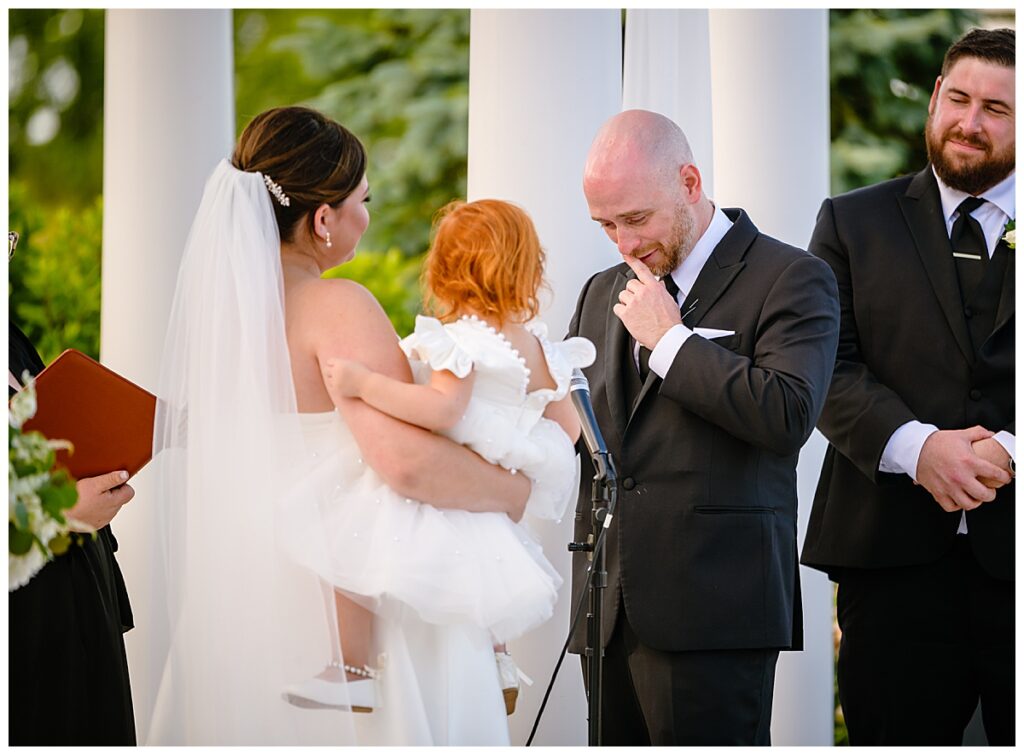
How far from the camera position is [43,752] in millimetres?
3531

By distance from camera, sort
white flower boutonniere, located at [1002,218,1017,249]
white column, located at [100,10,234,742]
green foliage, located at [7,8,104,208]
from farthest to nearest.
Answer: green foliage, located at [7,8,104,208], white column, located at [100,10,234,742], white flower boutonniere, located at [1002,218,1017,249]

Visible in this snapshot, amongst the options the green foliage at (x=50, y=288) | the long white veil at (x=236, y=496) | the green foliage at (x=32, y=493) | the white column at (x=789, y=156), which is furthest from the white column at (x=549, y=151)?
the green foliage at (x=50, y=288)

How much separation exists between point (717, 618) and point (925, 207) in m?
1.45

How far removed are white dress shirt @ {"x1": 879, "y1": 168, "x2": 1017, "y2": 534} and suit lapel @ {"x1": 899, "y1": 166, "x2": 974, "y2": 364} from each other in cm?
3

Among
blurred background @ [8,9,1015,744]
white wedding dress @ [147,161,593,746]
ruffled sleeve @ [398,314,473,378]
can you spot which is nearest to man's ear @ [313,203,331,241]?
white wedding dress @ [147,161,593,746]

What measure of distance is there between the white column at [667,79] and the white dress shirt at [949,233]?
2.99 feet

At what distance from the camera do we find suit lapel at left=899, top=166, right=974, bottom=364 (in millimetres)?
4117

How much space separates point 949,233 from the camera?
4.23 m

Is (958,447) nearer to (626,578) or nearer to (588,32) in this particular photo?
(626,578)

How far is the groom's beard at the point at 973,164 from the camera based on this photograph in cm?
414

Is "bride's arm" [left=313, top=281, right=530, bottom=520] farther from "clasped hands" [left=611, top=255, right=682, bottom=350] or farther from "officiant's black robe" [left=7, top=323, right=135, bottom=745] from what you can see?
"officiant's black robe" [left=7, top=323, right=135, bottom=745]

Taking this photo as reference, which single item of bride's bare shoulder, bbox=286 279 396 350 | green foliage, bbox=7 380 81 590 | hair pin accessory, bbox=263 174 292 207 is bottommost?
green foliage, bbox=7 380 81 590

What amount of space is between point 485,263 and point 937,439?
141 centimetres

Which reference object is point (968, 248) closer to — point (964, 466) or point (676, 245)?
point (964, 466)
